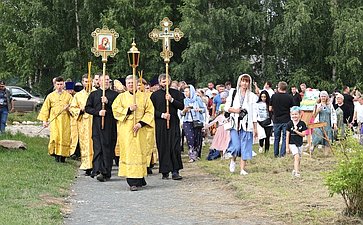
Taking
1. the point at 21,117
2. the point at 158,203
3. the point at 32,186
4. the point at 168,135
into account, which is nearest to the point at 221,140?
the point at 168,135

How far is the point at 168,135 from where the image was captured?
13570 mm

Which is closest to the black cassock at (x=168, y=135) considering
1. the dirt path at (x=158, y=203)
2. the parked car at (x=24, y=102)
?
the dirt path at (x=158, y=203)

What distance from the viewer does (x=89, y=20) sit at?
122 feet

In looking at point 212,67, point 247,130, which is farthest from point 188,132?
point 212,67

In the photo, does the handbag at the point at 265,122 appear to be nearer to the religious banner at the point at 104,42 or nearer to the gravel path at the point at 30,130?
the religious banner at the point at 104,42

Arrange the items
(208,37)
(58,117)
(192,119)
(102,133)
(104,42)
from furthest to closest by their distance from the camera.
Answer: (208,37) < (192,119) < (58,117) < (104,42) < (102,133)

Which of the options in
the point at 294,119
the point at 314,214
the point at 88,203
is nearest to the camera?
the point at 314,214

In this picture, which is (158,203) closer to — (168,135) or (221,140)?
(168,135)

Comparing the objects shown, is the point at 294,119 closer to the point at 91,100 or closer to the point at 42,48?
the point at 91,100

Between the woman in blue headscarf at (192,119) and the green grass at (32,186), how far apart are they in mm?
2672

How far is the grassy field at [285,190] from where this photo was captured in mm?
9078

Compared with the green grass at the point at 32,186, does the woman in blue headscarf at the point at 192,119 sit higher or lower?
higher

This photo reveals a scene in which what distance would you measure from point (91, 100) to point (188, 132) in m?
3.92

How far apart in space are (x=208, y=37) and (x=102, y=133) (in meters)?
21.8
